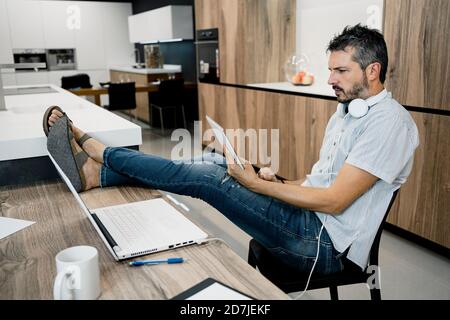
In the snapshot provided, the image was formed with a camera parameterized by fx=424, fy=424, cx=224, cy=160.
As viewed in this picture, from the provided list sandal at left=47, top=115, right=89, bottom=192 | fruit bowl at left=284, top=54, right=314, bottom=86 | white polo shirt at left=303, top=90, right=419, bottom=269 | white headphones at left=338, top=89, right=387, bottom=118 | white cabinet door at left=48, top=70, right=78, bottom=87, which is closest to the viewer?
white polo shirt at left=303, top=90, right=419, bottom=269

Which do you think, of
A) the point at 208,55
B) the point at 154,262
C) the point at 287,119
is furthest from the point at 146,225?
the point at 208,55

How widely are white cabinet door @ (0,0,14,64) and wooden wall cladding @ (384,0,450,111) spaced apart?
761 centimetres

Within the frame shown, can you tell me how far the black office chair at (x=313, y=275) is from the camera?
1.34m

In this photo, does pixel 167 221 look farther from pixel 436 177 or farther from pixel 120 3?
pixel 120 3

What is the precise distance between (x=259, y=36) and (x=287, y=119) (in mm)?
1114

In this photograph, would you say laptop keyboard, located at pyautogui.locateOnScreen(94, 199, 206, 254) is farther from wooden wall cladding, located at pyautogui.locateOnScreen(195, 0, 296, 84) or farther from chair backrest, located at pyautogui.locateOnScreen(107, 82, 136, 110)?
chair backrest, located at pyautogui.locateOnScreen(107, 82, 136, 110)

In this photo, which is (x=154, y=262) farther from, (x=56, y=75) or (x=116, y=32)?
(x=116, y=32)

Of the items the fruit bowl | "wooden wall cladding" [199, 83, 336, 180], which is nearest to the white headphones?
"wooden wall cladding" [199, 83, 336, 180]

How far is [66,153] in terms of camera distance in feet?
5.12

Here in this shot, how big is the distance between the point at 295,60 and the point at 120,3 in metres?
6.33

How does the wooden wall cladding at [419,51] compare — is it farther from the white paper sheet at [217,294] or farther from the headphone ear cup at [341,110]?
the white paper sheet at [217,294]

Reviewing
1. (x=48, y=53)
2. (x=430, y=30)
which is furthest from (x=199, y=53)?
(x=48, y=53)

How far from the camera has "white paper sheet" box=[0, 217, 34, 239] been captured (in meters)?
1.19

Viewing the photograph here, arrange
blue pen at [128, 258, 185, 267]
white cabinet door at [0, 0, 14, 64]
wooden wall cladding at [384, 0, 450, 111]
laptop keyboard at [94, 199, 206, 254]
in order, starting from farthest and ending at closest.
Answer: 1. white cabinet door at [0, 0, 14, 64]
2. wooden wall cladding at [384, 0, 450, 111]
3. laptop keyboard at [94, 199, 206, 254]
4. blue pen at [128, 258, 185, 267]
